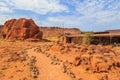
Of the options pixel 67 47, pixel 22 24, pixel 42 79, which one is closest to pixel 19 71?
pixel 42 79

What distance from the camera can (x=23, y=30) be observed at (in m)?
48.5

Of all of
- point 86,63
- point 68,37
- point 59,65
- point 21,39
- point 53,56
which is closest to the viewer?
point 86,63

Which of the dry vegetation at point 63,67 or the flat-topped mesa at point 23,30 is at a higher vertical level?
the flat-topped mesa at point 23,30

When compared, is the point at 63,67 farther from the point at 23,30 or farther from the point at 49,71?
the point at 23,30

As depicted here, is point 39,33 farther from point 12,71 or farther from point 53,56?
point 12,71

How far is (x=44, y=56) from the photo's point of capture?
987 inches

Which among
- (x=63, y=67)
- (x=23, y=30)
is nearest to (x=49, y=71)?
(x=63, y=67)

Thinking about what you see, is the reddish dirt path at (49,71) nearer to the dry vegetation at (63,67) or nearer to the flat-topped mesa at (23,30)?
the dry vegetation at (63,67)

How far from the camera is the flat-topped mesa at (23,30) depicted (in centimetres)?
4825

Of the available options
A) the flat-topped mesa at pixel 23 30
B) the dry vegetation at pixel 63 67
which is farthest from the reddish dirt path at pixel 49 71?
the flat-topped mesa at pixel 23 30

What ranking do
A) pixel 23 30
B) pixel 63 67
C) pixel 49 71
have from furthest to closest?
1. pixel 23 30
2. pixel 63 67
3. pixel 49 71

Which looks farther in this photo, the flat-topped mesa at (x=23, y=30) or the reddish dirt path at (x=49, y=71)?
the flat-topped mesa at (x=23, y=30)

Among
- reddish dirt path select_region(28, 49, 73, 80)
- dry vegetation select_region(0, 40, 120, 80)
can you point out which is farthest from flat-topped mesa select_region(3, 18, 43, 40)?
reddish dirt path select_region(28, 49, 73, 80)

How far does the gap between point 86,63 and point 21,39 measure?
30.1m
